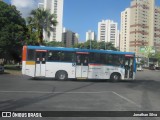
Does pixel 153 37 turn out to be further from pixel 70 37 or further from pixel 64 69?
pixel 64 69

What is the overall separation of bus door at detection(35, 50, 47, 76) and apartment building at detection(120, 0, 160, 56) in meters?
115

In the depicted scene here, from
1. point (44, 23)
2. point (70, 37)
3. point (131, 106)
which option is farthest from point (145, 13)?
point (131, 106)

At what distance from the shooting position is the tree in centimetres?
4375

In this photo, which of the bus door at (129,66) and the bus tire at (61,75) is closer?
the bus tire at (61,75)

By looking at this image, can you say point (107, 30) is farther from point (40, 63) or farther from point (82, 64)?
point (40, 63)

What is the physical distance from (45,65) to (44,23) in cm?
2185

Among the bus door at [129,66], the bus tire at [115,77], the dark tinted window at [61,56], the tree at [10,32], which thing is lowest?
the bus tire at [115,77]

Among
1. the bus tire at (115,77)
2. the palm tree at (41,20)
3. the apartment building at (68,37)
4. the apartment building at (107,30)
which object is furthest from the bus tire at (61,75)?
the apartment building at (107,30)

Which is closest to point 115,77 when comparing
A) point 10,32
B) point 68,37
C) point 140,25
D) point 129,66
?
point 129,66

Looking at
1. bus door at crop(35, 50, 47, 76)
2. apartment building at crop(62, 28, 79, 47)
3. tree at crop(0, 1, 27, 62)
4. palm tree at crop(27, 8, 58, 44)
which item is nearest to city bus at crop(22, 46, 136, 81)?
bus door at crop(35, 50, 47, 76)

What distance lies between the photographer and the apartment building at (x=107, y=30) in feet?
508

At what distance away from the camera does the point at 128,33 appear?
144500 millimetres

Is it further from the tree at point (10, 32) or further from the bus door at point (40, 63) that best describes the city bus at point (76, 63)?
the tree at point (10, 32)

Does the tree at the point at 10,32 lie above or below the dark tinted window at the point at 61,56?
above
